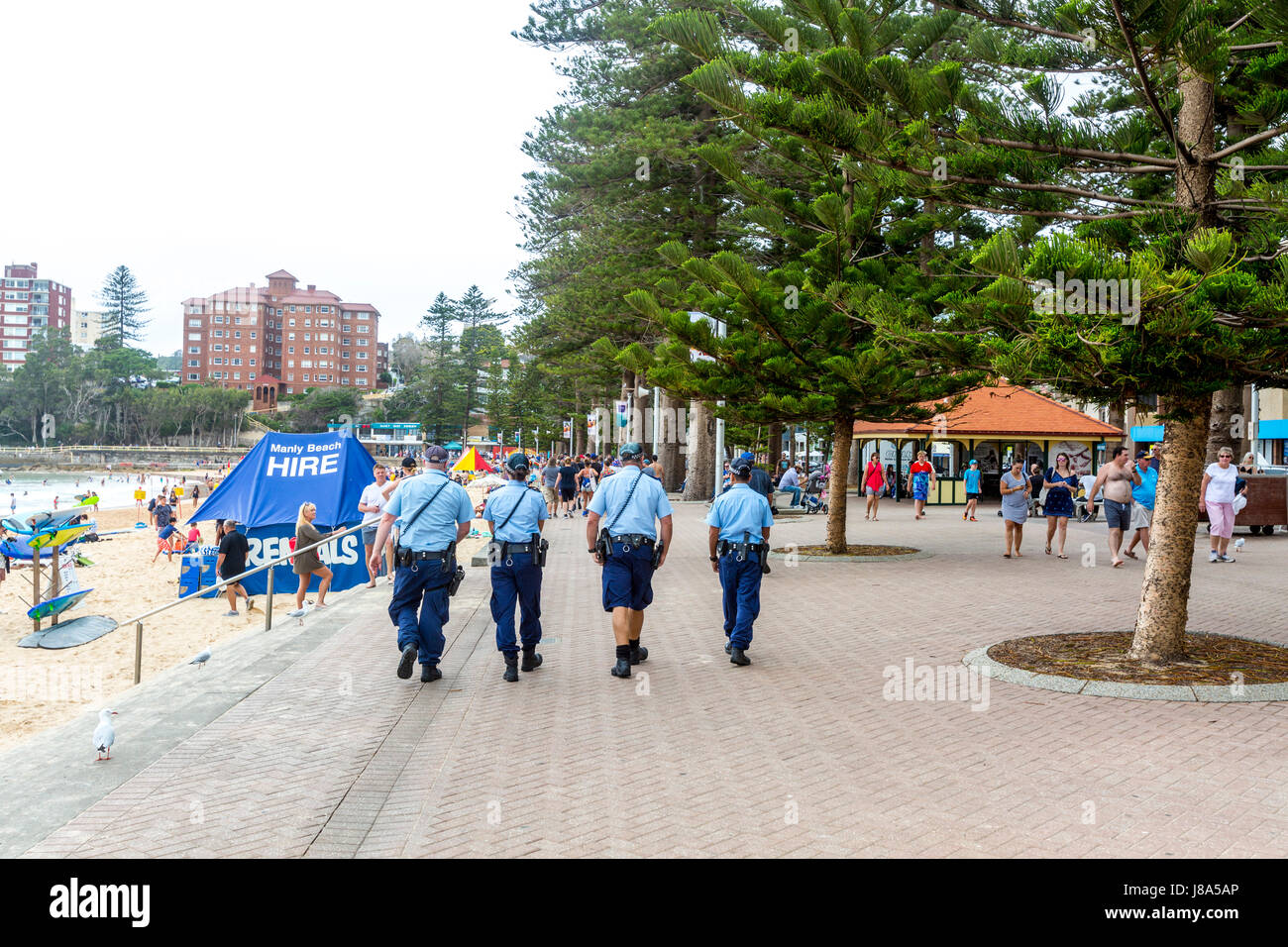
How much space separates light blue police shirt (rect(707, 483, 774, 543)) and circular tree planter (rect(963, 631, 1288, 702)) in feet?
6.28

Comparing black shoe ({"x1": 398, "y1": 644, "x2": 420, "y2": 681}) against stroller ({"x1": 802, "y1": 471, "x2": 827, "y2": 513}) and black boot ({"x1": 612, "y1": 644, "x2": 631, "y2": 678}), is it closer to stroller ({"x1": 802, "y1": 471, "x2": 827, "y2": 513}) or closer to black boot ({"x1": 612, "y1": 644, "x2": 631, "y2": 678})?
black boot ({"x1": 612, "y1": 644, "x2": 631, "y2": 678})

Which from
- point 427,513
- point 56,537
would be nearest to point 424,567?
point 427,513

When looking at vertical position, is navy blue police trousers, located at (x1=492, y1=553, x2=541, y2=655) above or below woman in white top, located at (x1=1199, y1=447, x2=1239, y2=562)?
below

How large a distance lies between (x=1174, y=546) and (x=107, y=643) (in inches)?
471

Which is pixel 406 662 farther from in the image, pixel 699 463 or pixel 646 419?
pixel 646 419

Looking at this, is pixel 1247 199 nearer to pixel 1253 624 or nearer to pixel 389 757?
pixel 1253 624

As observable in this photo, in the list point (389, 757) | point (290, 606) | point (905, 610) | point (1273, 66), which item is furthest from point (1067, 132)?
point (290, 606)

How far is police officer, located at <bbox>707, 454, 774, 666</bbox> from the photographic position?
757 cm

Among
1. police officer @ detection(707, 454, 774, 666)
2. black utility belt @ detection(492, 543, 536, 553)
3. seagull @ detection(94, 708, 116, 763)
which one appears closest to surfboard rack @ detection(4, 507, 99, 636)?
black utility belt @ detection(492, 543, 536, 553)

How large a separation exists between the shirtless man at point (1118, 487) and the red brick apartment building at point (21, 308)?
185 meters

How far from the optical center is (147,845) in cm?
396

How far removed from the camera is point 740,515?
25.4ft
